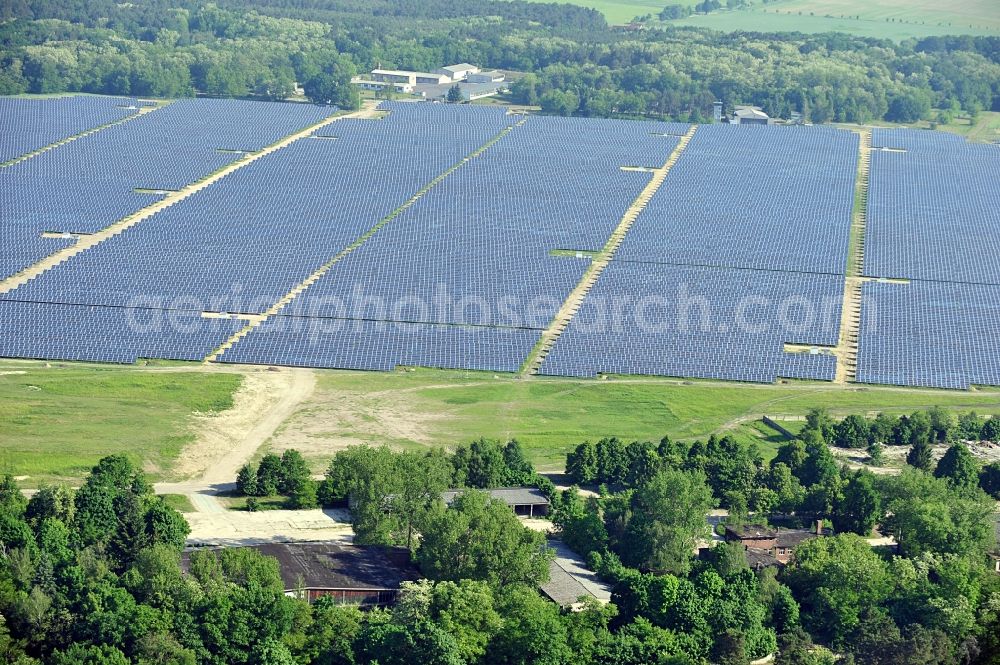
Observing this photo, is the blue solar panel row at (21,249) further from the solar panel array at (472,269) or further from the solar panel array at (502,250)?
the solar panel array at (472,269)

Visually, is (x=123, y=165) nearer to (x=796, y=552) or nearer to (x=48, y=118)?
(x=48, y=118)

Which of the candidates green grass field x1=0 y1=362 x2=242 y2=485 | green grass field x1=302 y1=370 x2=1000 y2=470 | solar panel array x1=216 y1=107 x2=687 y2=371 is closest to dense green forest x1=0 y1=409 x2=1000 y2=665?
green grass field x1=302 y1=370 x2=1000 y2=470

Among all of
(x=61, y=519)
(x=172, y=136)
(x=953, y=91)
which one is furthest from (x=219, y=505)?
(x=953, y=91)

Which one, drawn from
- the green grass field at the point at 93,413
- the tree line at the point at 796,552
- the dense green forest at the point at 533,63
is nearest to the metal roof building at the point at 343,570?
A: the tree line at the point at 796,552

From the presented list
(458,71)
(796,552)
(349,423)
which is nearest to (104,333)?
(349,423)

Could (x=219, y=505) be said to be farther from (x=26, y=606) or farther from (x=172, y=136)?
(x=172, y=136)

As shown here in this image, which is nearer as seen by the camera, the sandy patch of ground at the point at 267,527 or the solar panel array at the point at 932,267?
the sandy patch of ground at the point at 267,527

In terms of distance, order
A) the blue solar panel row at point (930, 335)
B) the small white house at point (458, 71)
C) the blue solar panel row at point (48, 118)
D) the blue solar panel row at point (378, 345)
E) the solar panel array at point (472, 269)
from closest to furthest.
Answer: the blue solar panel row at point (378, 345)
the blue solar panel row at point (930, 335)
the solar panel array at point (472, 269)
the blue solar panel row at point (48, 118)
the small white house at point (458, 71)
